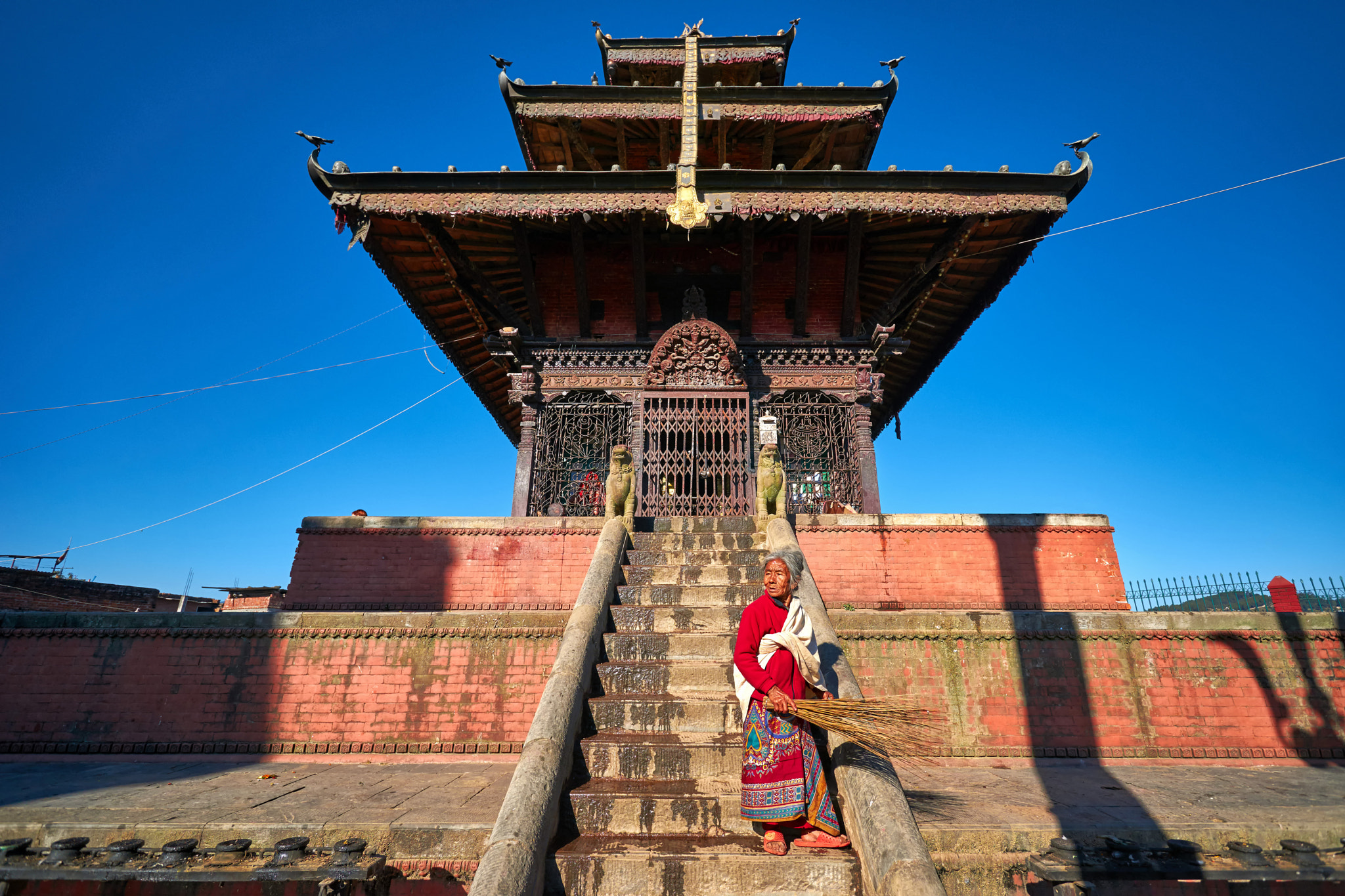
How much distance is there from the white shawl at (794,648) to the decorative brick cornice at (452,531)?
16.9 ft

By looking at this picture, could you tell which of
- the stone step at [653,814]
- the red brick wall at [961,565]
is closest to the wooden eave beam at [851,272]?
the red brick wall at [961,565]

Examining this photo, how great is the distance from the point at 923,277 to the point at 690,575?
27.2 ft

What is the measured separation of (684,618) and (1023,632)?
12.0 ft

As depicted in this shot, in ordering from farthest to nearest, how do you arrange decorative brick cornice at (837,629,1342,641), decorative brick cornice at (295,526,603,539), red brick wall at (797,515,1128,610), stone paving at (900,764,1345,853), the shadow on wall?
decorative brick cornice at (295,526,603,539), red brick wall at (797,515,1128,610), decorative brick cornice at (837,629,1342,641), the shadow on wall, stone paving at (900,764,1345,853)

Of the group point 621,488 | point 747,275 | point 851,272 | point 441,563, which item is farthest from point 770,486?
point 851,272

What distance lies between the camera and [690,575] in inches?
229

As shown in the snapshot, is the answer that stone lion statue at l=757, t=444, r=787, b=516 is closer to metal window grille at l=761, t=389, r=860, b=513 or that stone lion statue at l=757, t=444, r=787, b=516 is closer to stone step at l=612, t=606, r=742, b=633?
stone step at l=612, t=606, r=742, b=633

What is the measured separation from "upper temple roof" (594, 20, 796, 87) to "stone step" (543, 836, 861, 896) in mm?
16074

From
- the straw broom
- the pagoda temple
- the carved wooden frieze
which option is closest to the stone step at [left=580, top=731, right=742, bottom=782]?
the straw broom

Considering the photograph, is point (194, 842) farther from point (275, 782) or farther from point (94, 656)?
point (94, 656)

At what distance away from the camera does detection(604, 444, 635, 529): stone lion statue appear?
668 centimetres

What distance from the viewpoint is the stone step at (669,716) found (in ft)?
13.0

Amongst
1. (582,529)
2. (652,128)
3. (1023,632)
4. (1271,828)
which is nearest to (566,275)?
(652,128)

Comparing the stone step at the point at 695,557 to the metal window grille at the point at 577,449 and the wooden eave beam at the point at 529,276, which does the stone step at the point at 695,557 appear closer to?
the metal window grille at the point at 577,449
